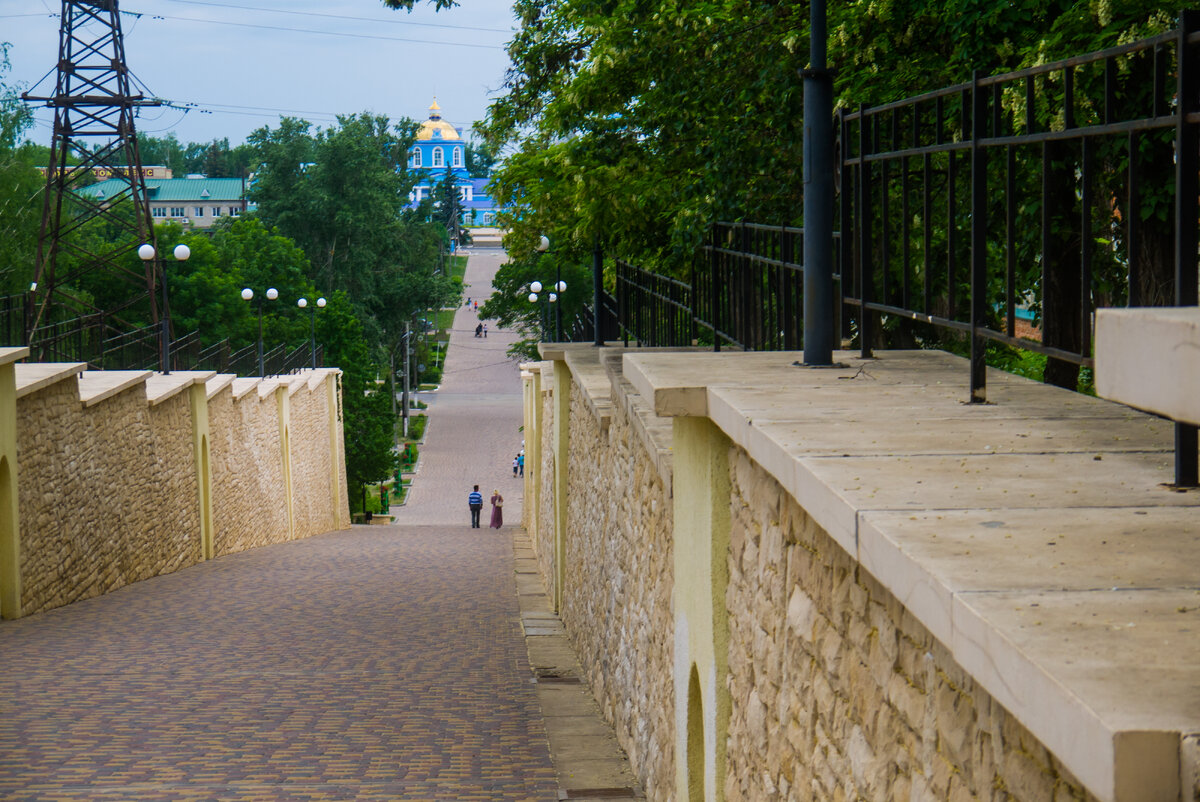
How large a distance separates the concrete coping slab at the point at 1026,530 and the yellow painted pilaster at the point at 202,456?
15711 millimetres

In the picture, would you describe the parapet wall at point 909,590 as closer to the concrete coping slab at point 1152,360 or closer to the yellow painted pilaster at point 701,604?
the yellow painted pilaster at point 701,604

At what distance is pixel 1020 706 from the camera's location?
1814 millimetres

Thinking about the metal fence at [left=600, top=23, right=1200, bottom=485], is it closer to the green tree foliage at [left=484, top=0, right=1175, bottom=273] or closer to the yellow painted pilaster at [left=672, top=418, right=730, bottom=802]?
the green tree foliage at [left=484, top=0, right=1175, bottom=273]

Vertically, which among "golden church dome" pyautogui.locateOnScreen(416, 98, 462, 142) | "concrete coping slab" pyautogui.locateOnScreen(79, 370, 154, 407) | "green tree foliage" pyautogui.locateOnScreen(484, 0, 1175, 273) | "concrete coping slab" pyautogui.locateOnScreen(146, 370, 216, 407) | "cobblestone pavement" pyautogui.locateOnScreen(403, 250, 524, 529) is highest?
"golden church dome" pyautogui.locateOnScreen(416, 98, 462, 142)

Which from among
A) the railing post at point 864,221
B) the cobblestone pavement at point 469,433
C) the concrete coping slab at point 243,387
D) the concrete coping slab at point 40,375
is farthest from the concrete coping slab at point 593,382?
the cobblestone pavement at point 469,433

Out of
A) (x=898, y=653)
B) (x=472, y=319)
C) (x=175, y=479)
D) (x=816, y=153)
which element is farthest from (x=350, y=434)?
(x=472, y=319)

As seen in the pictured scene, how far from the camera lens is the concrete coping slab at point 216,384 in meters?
20.4

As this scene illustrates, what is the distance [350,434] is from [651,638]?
39.3 metres

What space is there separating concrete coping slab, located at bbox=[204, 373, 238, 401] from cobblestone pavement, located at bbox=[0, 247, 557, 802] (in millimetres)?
3729

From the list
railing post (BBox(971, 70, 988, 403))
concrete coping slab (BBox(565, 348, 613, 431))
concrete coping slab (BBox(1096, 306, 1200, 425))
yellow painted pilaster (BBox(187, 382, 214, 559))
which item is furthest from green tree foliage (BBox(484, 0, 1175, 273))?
yellow painted pilaster (BBox(187, 382, 214, 559))

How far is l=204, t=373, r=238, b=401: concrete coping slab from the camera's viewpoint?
2044cm

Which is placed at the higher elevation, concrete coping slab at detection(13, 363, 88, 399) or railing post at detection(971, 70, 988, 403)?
railing post at detection(971, 70, 988, 403)

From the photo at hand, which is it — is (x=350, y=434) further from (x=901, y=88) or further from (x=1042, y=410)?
(x=1042, y=410)

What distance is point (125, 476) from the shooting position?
15844mm
